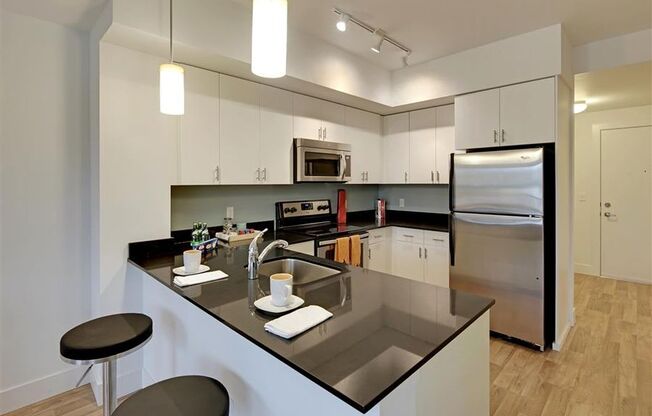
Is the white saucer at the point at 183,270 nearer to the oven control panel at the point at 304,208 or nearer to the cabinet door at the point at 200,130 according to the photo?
the cabinet door at the point at 200,130

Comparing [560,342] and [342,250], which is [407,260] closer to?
[342,250]

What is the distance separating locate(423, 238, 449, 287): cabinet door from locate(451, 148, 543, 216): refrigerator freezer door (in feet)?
1.66

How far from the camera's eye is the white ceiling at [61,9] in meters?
1.96

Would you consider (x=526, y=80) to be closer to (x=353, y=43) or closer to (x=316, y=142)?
(x=353, y=43)

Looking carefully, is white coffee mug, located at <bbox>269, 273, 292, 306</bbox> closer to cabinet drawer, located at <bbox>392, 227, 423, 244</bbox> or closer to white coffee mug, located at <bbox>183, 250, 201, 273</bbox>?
white coffee mug, located at <bbox>183, 250, 201, 273</bbox>

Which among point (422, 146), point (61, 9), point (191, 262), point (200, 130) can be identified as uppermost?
point (61, 9)

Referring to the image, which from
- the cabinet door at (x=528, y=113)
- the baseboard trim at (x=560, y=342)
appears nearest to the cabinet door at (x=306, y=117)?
the cabinet door at (x=528, y=113)

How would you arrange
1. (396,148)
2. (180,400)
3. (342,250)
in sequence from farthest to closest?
(396,148)
(342,250)
(180,400)

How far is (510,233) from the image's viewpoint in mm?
2777

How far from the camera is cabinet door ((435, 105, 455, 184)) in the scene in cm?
358

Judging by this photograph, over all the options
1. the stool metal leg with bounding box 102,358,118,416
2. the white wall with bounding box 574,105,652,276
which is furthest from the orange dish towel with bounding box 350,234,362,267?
the white wall with bounding box 574,105,652,276

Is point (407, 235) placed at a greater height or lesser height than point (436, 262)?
greater

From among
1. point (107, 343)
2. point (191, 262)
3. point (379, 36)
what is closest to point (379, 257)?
point (379, 36)

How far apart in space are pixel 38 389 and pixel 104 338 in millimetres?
1342
